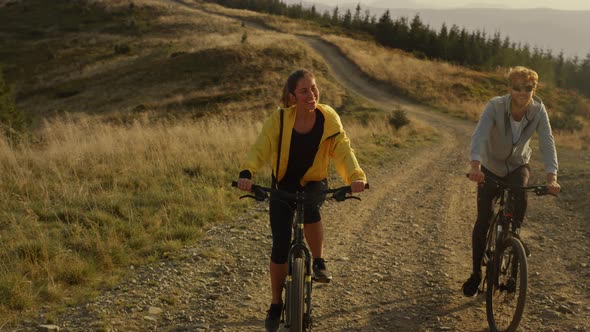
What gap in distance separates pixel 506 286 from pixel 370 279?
68.3 inches

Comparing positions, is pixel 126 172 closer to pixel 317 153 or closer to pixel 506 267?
pixel 317 153

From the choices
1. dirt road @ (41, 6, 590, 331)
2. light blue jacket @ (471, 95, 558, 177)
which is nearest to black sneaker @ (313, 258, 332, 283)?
dirt road @ (41, 6, 590, 331)

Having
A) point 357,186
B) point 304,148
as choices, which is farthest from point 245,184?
point 357,186

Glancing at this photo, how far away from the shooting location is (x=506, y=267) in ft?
14.2

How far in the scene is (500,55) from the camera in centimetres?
7388

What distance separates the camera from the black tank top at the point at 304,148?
3.89 m

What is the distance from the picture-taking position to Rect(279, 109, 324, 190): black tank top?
389cm

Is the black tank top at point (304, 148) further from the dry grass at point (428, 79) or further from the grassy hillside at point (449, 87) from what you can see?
the dry grass at point (428, 79)

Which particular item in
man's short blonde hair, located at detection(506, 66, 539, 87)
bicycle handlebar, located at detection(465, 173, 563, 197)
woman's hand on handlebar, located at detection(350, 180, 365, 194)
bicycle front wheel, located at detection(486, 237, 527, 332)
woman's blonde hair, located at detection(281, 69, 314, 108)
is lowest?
bicycle front wheel, located at detection(486, 237, 527, 332)

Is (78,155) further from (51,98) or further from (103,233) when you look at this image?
(51,98)

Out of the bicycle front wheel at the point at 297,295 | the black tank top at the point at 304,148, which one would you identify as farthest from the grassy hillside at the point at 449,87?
the bicycle front wheel at the point at 297,295

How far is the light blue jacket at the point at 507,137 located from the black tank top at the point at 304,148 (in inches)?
59.1

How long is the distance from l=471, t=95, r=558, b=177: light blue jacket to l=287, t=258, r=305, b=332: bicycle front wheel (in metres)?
1.95

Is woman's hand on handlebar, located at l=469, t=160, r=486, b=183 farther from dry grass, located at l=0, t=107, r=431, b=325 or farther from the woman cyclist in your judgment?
dry grass, located at l=0, t=107, r=431, b=325
